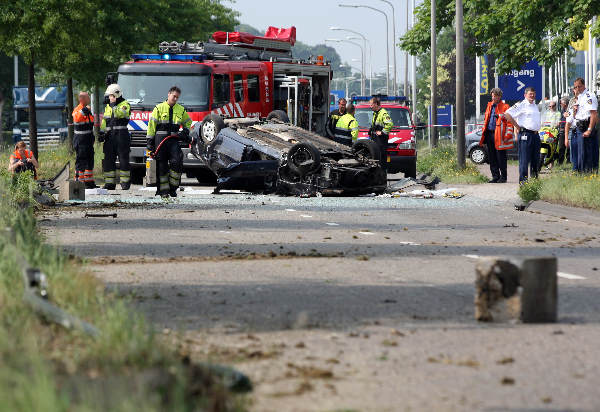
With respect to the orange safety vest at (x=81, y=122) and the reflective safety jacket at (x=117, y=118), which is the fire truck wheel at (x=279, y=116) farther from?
the orange safety vest at (x=81, y=122)

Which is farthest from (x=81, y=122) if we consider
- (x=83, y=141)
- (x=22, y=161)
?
(x=22, y=161)

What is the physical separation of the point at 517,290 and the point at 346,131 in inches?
707

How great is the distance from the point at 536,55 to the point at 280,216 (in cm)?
1514

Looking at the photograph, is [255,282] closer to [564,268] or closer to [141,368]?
[564,268]

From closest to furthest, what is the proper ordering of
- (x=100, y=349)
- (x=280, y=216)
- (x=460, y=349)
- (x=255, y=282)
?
(x=100, y=349) < (x=460, y=349) < (x=255, y=282) < (x=280, y=216)

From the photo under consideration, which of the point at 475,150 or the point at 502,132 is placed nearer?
the point at 502,132

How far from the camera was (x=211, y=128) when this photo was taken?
22266 mm

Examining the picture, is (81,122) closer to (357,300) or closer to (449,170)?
(449,170)

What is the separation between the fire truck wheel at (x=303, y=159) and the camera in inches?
813

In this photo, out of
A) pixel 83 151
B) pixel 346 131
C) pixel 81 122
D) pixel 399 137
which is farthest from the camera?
pixel 399 137

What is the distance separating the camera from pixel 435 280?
30.1 ft

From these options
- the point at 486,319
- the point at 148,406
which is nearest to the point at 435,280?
the point at 486,319

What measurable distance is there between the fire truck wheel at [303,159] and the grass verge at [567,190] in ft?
12.1

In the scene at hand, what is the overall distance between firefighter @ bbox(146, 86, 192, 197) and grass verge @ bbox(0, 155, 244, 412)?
42.0ft
